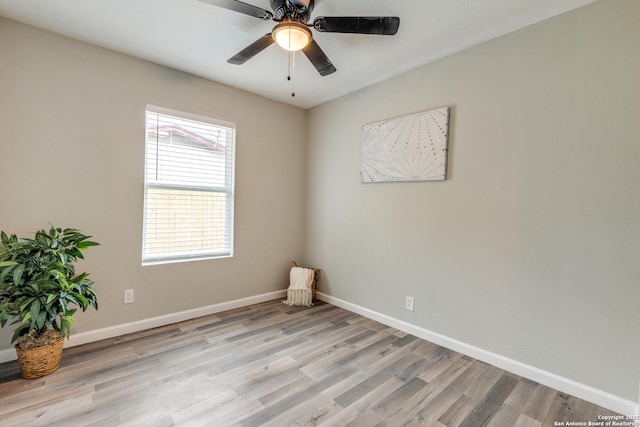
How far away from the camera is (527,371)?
207 centimetres

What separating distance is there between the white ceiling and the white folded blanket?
2.24 metres

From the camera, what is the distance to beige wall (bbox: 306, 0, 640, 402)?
1.75m

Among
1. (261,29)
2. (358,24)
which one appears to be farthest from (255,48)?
(358,24)

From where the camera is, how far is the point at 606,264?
70.4 inches

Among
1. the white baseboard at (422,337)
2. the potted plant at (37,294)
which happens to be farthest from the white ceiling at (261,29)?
the white baseboard at (422,337)

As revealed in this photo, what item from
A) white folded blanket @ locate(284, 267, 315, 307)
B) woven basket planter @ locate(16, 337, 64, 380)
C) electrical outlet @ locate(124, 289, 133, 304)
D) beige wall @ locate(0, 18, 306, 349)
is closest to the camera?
woven basket planter @ locate(16, 337, 64, 380)

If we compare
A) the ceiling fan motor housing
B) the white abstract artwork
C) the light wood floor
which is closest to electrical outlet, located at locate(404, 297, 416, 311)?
the light wood floor

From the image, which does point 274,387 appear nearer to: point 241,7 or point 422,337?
point 422,337

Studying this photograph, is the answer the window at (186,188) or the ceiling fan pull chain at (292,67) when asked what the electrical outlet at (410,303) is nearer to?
the window at (186,188)

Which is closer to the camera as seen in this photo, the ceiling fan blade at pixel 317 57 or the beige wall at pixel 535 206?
the beige wall at pixel 535 206

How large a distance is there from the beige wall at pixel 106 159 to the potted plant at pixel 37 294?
1.37 ft

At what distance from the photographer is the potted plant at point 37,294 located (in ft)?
6.06

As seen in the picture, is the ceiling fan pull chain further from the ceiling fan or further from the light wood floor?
the light wood floor

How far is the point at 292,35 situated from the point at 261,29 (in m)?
0.59
